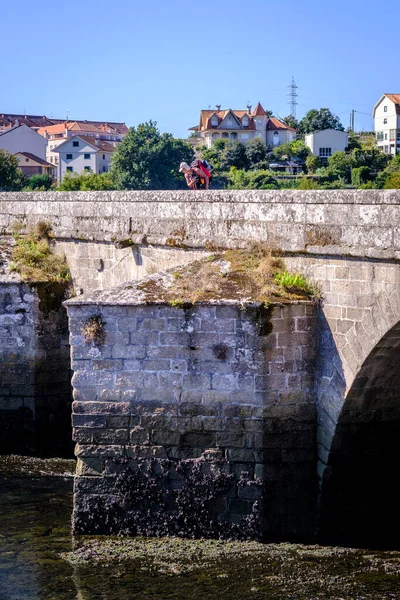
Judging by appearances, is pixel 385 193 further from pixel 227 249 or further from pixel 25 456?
pixel 25 456

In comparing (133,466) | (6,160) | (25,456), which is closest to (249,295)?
(133,466)

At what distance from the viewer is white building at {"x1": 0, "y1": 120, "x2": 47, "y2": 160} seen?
84.4 metres

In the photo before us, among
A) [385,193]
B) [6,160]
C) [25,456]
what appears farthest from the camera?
[6,160]

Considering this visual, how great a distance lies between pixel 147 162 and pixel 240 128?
2678cm

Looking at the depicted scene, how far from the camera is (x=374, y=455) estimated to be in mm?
14086

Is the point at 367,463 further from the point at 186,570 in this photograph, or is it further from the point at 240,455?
the point at 186,570

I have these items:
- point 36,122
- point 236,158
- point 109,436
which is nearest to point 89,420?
point 109,436

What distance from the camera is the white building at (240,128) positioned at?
8606cm

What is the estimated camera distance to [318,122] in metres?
78.9

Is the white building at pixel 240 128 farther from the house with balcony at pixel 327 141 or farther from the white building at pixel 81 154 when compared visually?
the house with balcony at pixel 327 141

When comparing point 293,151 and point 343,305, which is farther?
point 293,151

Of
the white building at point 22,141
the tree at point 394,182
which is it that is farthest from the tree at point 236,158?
the white building at point 22,141

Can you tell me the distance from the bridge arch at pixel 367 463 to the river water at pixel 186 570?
0.45 metres

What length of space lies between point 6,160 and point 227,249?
42697mm
